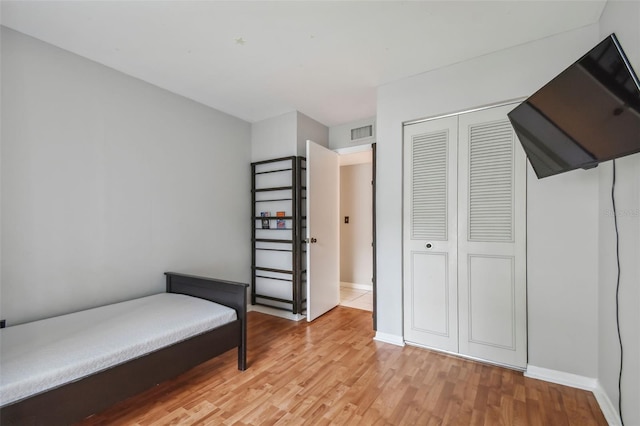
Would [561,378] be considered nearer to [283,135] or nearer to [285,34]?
[285,34]

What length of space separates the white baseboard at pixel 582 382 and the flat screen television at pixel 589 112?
58.2 inches

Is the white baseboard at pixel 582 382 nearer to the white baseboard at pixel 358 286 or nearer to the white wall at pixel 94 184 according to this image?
the white baseboard at pixel 358 286

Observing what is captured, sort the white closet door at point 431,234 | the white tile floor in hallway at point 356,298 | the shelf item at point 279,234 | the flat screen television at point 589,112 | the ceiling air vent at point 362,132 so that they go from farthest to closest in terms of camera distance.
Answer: the white tile floor in hallway at point 356,298, the ceiling air vent at point 362,132, the shelf item at point 279,234, the white closet door at point 431,234, the flat screen television at point 589,112

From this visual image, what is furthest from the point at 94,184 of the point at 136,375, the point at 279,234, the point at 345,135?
the point at 345,135

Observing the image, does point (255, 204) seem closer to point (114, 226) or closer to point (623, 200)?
point (114, 226)

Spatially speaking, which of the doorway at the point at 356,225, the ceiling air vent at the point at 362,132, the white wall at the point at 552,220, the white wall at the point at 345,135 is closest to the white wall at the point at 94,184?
the white wall at the point at 345,135

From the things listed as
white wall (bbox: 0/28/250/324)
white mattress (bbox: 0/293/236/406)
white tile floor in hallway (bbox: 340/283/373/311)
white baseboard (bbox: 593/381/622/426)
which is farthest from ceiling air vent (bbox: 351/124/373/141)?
white baseboard (bbox: 593/381/622/426)

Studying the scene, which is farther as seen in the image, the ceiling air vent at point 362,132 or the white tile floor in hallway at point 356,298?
the white tile floor in hallway at point 356,298

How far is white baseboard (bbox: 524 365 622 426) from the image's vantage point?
162 centimetres

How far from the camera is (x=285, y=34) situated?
1.99 m

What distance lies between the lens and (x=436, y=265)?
8.20 feet

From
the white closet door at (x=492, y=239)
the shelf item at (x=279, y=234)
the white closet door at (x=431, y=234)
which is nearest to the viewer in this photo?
the white closet door at (x=492, y=239)

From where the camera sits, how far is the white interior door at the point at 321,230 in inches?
124

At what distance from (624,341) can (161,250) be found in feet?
11.5
